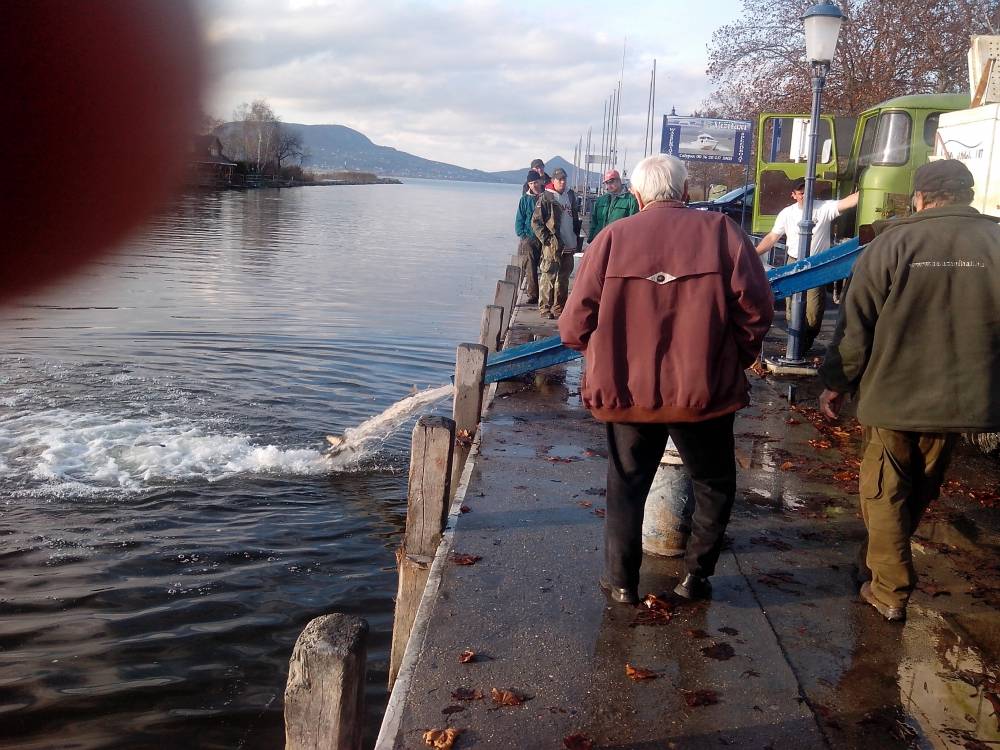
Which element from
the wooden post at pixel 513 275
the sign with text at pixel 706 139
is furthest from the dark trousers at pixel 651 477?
the sign with text at pixel 706 139

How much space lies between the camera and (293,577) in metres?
7.04

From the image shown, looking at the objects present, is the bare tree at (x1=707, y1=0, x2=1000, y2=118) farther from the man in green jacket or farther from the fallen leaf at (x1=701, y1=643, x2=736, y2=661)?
the fallen leaf at (x1=701, y1=643, x2=736, y2=661)

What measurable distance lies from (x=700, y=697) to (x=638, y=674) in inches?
10.8

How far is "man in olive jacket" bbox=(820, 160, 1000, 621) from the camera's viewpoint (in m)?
4.18

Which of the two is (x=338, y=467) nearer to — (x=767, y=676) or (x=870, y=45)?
(x=767, y=676)

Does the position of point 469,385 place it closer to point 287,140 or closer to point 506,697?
point 287,140

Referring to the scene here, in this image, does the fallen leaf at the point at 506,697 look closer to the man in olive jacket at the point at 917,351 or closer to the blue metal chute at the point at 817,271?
the man in olive jacket at the point at 917,351

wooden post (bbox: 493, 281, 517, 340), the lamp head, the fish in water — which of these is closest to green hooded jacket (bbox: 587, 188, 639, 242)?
wooden post (bbox: 493, 281, 517, 340)

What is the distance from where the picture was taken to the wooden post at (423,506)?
5.20 meters

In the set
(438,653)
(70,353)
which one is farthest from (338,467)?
(70,353)

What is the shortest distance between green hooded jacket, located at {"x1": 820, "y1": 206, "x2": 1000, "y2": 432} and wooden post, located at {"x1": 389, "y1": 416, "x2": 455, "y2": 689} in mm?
2306

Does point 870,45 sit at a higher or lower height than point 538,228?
higher

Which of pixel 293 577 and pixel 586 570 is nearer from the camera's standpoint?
pixel 586 570

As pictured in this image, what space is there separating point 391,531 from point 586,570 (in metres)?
3.48
